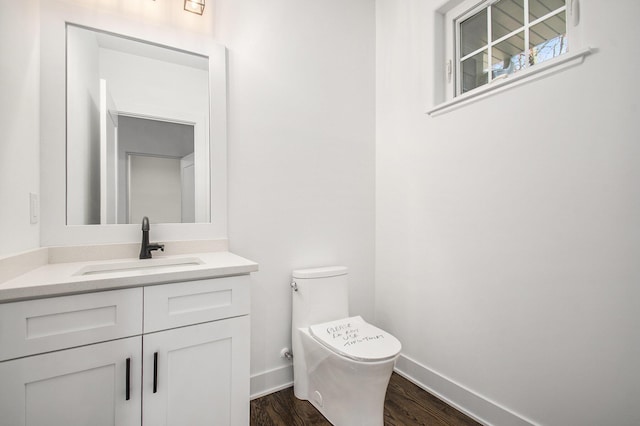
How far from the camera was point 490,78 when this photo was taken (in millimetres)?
1679

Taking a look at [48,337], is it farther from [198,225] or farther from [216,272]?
[198,225]

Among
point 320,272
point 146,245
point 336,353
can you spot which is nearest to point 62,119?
point 146,245

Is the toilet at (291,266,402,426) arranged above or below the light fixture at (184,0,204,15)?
below

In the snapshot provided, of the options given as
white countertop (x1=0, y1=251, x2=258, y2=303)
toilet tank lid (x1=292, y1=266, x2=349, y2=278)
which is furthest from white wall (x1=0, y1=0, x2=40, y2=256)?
toilet tank lid (x1=292, y1=266, x2=349, y2=278)

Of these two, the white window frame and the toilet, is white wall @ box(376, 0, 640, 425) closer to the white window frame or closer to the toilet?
the white window frame

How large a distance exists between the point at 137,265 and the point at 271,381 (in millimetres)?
1022

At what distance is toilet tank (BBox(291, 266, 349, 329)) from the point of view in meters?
1.78

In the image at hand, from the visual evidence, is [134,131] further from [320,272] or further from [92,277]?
[320,272]

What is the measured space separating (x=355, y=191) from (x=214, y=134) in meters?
1.00

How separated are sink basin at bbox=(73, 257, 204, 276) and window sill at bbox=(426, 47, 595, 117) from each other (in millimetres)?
1530

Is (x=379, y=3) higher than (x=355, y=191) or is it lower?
higher

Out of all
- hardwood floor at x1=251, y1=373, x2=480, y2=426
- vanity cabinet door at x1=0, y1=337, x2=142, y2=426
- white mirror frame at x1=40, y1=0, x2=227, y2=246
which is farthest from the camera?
hardwood floor at x1=251, y1=373, x2=480, y2=426

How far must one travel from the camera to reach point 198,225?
5.33 feet

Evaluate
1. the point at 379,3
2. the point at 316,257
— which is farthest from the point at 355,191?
the point at 379,3
